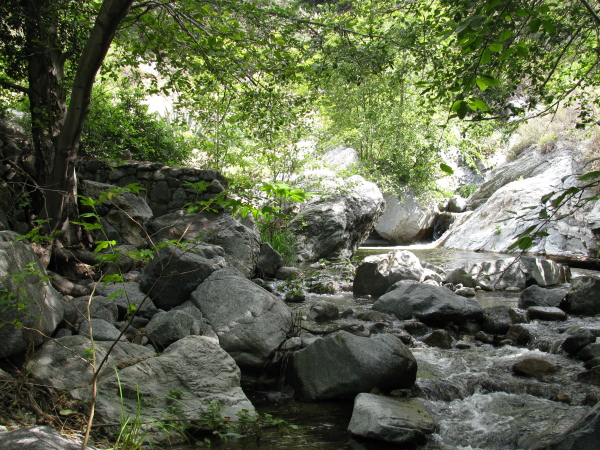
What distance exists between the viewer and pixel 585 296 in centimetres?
684

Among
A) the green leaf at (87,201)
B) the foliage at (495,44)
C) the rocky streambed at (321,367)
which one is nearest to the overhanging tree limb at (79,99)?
the green leaf at (87,201)

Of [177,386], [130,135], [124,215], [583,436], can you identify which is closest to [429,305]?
[583,436]

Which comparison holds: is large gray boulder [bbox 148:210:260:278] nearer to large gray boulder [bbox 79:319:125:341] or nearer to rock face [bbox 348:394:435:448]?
large gray boulder [bbox 79:319:125:341]

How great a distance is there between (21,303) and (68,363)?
1.78 feet

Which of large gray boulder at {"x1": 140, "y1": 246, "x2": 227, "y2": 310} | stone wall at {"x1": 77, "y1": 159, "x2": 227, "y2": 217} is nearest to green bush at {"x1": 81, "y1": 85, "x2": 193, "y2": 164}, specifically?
stone wall at {"x1": 77, "y1": 159, "x2": 227, "y2": 217}

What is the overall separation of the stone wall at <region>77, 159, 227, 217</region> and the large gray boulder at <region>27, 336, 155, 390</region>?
5.32 m

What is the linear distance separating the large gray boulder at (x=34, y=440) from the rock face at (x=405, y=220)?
16998 mm

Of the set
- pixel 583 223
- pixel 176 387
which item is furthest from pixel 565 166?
pixel 176 387

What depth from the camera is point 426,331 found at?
19.8 feet

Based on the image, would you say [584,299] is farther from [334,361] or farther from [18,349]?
[18,349]

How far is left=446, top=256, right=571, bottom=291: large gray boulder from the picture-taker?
8867 mm

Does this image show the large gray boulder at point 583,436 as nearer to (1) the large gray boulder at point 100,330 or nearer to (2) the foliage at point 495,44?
(2) the foliage at point 495,44

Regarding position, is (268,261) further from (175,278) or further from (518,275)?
(518,275)

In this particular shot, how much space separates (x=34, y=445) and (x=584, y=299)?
24.8 ft
